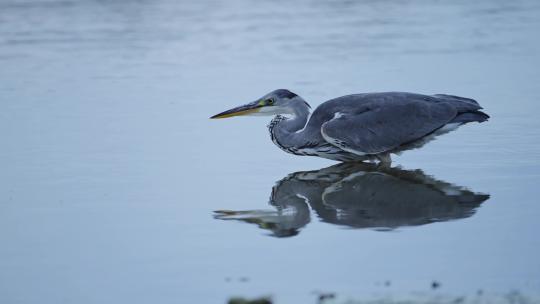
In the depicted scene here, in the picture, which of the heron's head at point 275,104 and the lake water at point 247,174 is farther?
the heron's head at point 275,104

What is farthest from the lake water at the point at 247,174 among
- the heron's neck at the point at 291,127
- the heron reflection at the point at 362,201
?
the heron's neck at the point at 291,127

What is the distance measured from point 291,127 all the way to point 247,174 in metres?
1.08

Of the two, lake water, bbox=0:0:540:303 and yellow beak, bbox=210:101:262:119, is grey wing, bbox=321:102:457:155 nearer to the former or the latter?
lake water, bbox=0:0:540:303

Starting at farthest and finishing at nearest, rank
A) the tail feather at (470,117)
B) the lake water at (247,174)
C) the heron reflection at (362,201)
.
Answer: the tail feather at (470,117) < the heron reflection at (362,201) < the lake water at (247,174)

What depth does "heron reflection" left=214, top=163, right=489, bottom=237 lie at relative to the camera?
706 cm

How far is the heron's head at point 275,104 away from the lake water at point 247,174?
365 mm

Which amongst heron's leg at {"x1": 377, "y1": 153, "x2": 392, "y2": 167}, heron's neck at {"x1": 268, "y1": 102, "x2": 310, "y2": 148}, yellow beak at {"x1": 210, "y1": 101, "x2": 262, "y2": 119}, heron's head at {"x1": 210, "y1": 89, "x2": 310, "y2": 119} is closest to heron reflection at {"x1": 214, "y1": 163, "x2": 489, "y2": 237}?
heron's leg at {"x1": 377, "y1": 153, "x2": 392, "y2": 167}

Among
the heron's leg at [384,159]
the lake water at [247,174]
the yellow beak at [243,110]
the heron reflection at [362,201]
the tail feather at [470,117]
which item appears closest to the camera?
the lake water at [247,174]

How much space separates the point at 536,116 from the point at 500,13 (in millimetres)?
7784

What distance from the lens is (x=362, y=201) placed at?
7.65 meters

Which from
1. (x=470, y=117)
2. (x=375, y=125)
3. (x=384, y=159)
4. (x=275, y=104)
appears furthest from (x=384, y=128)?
(x=275, y=104)

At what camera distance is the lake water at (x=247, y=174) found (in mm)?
5969

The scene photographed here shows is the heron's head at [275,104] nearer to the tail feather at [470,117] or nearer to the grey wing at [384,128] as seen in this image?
the grey wing at [384,128]

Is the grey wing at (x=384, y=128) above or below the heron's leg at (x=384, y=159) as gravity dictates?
above
